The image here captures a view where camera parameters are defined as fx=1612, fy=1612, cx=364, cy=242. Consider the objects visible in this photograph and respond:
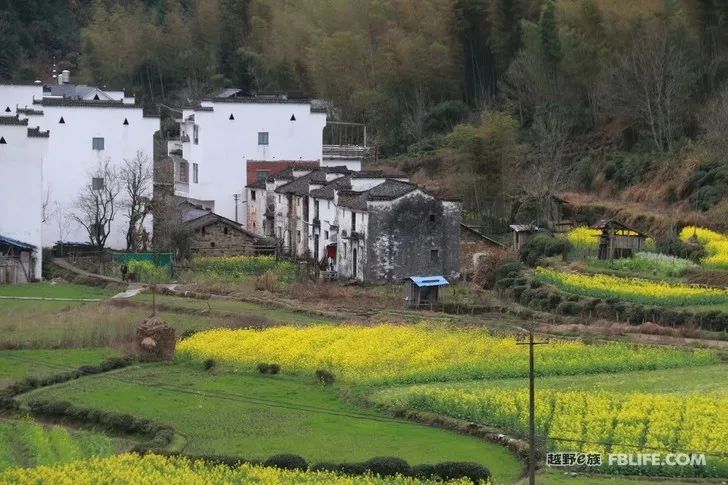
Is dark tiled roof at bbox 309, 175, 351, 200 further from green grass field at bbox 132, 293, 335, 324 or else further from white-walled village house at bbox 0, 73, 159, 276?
green grass field at bbox 132, 293, 335, 324

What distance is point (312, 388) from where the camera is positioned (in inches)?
1369

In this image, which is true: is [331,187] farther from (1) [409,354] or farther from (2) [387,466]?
(2) [387,466]

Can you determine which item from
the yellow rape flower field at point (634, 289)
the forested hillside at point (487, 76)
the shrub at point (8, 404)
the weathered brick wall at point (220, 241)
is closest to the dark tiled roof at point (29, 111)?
the weathered brick wall at point (220, 241)

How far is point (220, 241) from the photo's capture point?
190ft

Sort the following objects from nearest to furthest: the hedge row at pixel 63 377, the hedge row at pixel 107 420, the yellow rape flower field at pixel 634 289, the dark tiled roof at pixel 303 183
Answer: the hedge row at pixel 107 420 → the hedge row at pixel 63 377 → the yellow rape flower field at pixel 634 289 → the dark tiled roof at pixel 303 183

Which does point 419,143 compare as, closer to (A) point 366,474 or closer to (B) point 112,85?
(B) point 112,85

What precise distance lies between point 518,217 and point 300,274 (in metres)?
9.37

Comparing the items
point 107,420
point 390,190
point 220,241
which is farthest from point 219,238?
point 107,420

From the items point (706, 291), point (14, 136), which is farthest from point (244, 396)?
point (14, 136)

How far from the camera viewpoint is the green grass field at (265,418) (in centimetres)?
2823

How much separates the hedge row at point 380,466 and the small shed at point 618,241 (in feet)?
77.3

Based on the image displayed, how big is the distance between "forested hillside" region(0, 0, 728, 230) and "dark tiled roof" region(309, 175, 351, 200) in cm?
526

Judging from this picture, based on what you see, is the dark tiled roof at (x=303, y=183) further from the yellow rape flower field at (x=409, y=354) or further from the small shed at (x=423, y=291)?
the yellow rape flower field at (x=409, y=354)

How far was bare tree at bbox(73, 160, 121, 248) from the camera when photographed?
58625 millimetres
